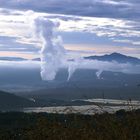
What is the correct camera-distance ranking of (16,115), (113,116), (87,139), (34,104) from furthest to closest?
1. (34,104)
2. (16,115)
3. (113,116)
4. (87,139)

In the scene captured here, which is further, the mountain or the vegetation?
the mountain

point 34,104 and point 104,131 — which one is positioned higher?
point 104,131

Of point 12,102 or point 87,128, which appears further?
point 12,102

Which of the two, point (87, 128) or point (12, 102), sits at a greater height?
point (87, 128)

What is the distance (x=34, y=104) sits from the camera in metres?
179

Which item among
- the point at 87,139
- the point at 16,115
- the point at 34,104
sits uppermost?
the point at 87,139

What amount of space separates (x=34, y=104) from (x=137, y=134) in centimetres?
17192

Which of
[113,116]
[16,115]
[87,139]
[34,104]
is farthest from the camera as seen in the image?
[34,104]

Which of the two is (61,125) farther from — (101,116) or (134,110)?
(134,110)

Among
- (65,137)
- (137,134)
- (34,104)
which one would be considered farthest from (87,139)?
(34,104)

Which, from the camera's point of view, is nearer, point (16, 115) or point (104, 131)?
point (104, 131)

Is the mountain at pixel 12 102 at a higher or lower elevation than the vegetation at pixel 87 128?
lower

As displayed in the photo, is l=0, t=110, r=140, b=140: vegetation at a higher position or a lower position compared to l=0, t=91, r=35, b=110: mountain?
higher

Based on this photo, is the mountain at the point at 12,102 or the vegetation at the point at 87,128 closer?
the vegetation at the point at 87,128
